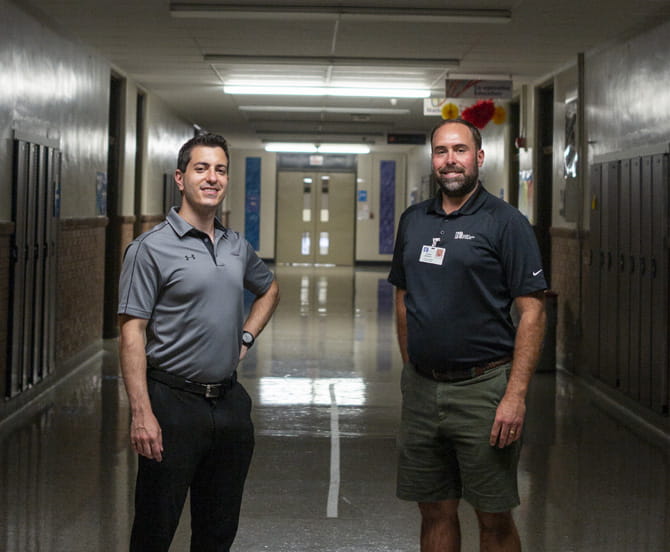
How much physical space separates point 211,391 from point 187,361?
12cm

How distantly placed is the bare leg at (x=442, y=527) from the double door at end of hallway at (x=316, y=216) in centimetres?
2252

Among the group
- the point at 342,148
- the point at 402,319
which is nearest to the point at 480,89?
the point at 402,319

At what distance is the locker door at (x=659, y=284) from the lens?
700 centimetres

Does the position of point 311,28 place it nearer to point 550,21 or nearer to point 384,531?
point 550,21

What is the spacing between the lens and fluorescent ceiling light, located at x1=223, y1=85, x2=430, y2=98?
12258 millimetres

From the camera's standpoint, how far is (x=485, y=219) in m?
3.32

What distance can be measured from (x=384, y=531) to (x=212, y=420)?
1.74 m

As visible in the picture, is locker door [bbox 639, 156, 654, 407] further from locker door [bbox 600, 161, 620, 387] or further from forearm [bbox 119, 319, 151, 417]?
forearm [bbox 119, 319, 151, 417]

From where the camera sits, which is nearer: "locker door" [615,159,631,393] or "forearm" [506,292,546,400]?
"forearm" [506,292,546,400]

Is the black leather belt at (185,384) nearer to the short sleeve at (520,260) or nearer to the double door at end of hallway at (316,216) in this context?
the short sleeve at (520,260)

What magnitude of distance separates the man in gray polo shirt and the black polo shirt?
617 millimetres

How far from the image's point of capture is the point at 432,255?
3352mm

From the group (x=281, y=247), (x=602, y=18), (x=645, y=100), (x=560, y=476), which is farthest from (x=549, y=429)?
(x=281, y=247)

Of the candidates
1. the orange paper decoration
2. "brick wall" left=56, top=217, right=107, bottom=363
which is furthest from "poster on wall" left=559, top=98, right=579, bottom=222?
"brick wall" left=56, top=217, right=107, bottom=363
